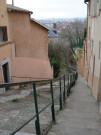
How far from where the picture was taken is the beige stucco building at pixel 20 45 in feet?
33.5

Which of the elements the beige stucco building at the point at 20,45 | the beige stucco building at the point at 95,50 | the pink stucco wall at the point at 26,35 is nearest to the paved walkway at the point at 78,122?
the beige stucco building at the point at 95,50

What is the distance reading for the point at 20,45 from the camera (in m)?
11.8

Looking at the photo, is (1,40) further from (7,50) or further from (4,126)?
(4,126)

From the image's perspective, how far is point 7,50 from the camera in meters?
10.4

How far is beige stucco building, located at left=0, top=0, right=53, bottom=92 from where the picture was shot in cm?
1021

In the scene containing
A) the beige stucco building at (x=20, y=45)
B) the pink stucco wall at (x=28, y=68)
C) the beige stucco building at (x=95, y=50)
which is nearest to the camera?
the beige stucco building at (x=95, y=50)

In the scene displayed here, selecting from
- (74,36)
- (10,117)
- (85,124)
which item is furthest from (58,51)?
(74,36)

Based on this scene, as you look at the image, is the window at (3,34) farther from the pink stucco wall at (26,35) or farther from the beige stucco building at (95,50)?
the beige stucco building at (95,50)

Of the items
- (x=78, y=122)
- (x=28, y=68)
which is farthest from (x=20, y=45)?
(x=78, y=122)

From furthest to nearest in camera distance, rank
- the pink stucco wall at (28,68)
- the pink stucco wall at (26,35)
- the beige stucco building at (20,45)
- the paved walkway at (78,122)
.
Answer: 1. the pink stucco wall at (28,68)
2. the pink stucco wall at (26,35)
3. the beige stucco building at (20,45)
4. the paved walkway at (78,122)

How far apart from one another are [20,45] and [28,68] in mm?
1906

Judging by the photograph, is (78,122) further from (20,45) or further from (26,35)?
(26,35)

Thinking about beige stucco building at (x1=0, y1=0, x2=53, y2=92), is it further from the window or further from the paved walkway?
the paved walkway

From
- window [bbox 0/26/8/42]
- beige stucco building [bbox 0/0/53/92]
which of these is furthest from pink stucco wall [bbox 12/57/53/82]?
window [bbox 0/26/8/42]
